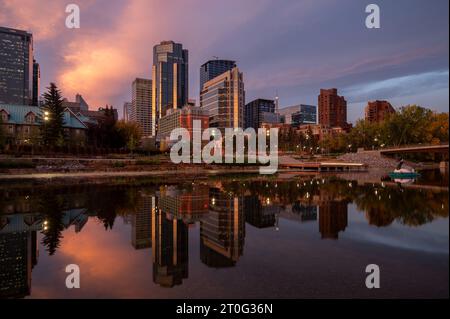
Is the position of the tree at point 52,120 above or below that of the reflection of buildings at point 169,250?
above

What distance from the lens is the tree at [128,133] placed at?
7438 centimetres

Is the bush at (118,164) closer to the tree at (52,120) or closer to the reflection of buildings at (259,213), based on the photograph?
the tree at (52,120)

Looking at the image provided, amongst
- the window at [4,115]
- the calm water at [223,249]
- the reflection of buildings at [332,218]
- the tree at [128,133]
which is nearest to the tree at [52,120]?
the window at [4,115]

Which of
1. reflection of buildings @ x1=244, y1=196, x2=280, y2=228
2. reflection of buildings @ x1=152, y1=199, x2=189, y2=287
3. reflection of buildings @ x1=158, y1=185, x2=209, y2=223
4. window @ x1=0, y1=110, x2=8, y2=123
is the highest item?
window @ x1=0, y1=110, x2=8, y2=123

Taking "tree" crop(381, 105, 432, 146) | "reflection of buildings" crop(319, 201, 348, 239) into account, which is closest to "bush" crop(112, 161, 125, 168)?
"reflection of buildings" crop(319, 201, 348, 239)

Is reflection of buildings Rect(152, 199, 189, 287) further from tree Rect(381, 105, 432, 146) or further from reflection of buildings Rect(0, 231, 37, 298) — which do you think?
tree Rect(381, 105, 432, 146)

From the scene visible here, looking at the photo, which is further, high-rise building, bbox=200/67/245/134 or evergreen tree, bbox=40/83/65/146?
high-rise building, bbox=200/67/245/134

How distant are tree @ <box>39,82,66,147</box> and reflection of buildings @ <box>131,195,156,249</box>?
51264mm

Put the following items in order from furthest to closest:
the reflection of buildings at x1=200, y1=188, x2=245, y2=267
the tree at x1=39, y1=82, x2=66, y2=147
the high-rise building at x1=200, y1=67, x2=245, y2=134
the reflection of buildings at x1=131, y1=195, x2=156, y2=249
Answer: the high-rise building at x1=200, y1=67, x2=245, y2=134 < the tree at x1=39, y1=82, x2=66, y2=147 < the reflection of buildings at x1=131, y1=195, x2=156, y2=249 < the reflection of buildings at x1=200, y1=188, x2=245, y2=267

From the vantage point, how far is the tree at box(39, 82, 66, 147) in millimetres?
61969

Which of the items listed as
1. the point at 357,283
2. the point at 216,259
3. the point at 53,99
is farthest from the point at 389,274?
the point at 53,99

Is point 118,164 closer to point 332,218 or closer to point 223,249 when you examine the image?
point 332,218

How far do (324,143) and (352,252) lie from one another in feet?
445

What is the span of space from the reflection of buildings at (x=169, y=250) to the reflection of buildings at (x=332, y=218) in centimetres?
659
